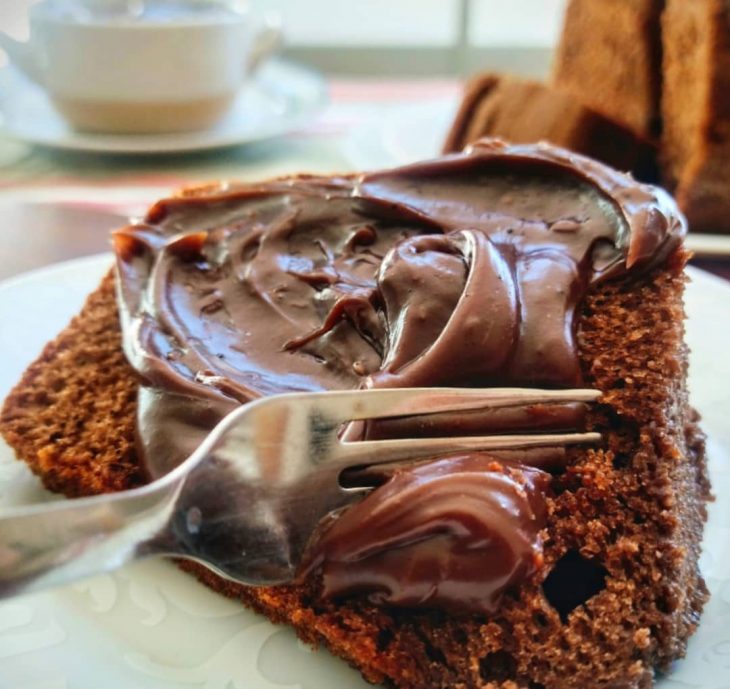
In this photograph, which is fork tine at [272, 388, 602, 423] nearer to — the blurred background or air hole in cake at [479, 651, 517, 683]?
air hole in cake at [479, 651, 517, 683]

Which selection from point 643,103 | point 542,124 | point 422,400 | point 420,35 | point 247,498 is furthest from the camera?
point 420,35

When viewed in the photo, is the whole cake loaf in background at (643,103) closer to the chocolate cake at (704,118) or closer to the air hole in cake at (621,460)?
the chocolate cake at (704,118)

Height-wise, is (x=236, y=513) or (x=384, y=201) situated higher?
(x=384, y=201)

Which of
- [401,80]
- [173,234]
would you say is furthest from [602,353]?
[401,80]

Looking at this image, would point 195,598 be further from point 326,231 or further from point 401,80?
point 401,80

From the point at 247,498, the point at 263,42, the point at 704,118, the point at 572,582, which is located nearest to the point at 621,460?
the point at 572,582

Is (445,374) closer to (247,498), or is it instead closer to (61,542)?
(247,498)
